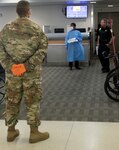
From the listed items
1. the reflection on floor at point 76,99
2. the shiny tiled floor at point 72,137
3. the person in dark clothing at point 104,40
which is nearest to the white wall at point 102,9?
the person in dark clothing at point 104,40

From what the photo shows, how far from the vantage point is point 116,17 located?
14.0 meters

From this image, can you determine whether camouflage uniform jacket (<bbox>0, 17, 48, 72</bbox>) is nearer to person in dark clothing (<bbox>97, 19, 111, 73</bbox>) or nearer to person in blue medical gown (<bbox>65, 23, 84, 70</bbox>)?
person in dark clothing (<bbox>97, 19, 111, 73</bbox>)

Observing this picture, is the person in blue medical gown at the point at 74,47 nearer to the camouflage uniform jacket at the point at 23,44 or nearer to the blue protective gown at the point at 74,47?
the blue protective gown at the point at 74,47

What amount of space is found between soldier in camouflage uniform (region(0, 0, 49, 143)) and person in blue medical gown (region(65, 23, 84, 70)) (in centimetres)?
628

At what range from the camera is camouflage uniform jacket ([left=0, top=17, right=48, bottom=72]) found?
3.43 metres

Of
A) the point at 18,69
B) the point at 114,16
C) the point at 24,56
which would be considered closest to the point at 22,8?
the point at 24,56

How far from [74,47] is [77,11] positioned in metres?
4.29

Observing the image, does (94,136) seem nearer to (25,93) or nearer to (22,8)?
(25,93)

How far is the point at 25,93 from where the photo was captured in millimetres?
3488

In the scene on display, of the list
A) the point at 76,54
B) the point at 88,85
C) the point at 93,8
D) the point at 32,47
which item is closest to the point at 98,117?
the point at 32,47

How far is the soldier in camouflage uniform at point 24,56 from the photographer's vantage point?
135 inches

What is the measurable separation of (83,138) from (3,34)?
1.45 metres

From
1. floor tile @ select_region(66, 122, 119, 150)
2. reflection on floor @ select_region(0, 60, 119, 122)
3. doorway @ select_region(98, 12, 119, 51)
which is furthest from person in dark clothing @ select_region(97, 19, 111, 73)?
doorway @ select_region(98, 12, 119, 51)

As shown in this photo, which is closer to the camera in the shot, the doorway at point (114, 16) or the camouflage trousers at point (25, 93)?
the camouflage trousers at point (25, 93)
